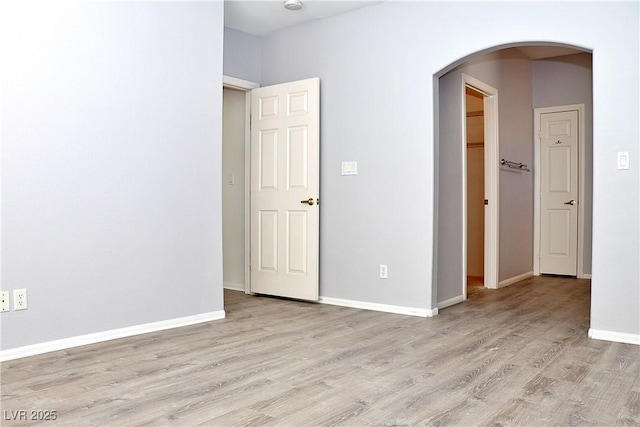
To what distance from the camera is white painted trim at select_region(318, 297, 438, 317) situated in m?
4.25

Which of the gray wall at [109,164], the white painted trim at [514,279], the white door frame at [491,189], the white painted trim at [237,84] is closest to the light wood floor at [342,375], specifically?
the gray wall at [109,164]

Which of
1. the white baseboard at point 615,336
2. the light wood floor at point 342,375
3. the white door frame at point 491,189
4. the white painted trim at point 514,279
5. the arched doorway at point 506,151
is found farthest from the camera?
the white painted trim at point 514,279

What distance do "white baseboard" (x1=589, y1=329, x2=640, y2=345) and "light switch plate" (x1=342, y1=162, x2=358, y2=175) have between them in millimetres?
2180

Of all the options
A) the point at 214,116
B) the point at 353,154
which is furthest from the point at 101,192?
the point at 353,154

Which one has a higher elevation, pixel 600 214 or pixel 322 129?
pixel 322 129

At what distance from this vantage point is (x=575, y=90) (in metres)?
6.62

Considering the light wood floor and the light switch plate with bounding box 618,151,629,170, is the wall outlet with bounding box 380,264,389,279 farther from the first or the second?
the light switch plate with bounding box 618,151,629,170

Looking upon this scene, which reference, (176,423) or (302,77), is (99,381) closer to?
(176,423)

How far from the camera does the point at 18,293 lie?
3.04 m

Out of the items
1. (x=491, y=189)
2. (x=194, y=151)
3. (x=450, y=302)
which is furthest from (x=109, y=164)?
(x=491, y=189)

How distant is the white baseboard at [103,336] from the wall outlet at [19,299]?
230mm

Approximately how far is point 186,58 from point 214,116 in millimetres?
467

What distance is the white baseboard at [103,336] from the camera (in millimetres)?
3035

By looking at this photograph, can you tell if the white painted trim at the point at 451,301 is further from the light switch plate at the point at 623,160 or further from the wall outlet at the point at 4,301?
the wall outlet at the point at 4,301
